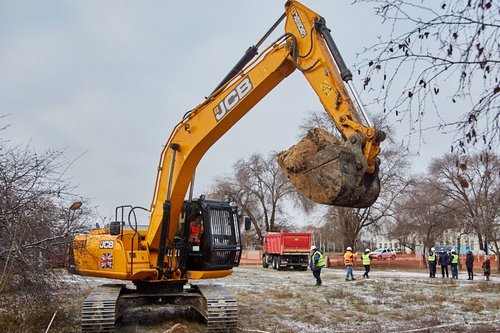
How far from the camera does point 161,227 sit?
973 cm

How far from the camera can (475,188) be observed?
35.1 metres

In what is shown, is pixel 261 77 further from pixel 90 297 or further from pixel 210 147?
pixel 90 297

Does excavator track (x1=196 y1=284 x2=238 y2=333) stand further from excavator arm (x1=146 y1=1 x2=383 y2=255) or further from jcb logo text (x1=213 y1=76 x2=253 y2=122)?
jcb logo text (x1=213 y1=76 x2=253 y2=122)

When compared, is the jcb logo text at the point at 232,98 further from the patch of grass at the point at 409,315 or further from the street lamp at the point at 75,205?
the patch of grass at the point at 409,315

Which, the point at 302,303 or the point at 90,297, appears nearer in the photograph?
the point at 90,297

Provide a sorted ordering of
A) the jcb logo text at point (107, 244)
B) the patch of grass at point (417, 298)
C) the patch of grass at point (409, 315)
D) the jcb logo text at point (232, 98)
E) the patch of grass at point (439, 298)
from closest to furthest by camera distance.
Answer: the jcb logo text at point (232, 98) < the jcb logo text at point (107, 244) < the patch of grass at point (409, 315) < the patch of grass at point (439, 298) < the patch of grass at point (417, 298)

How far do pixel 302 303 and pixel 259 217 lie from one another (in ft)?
130

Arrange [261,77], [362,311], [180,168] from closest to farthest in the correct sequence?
[261,77] < [180,168] < [362,311]

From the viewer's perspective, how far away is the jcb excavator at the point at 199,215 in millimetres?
8305

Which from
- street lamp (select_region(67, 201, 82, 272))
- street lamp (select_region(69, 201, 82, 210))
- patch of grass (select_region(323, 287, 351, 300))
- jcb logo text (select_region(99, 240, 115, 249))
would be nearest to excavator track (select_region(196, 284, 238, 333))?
jcb logo text (select_region(99, 240, 115, 249))

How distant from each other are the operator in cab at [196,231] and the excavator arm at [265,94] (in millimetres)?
369

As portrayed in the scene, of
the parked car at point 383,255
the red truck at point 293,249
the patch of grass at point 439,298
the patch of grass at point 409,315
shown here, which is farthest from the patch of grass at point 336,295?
the parked car at point 383,255

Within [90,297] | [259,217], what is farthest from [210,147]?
[259,217]

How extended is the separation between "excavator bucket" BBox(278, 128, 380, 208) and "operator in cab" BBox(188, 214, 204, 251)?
342cm
